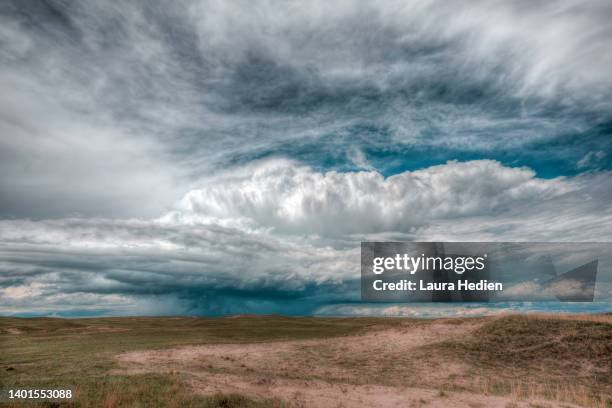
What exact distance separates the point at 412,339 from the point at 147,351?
27245 mm

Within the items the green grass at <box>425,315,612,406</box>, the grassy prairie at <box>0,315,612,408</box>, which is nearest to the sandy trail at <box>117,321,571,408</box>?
the grassy prairie at <box>0,315,612,408</box>

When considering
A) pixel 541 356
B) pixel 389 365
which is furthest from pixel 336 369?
pixel 541 356

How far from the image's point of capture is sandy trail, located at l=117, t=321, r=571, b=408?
2217 centimetres

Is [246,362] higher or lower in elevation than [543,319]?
lower

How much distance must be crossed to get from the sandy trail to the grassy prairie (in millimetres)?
108

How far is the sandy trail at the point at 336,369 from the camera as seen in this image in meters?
22.2

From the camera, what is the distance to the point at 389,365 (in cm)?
3406

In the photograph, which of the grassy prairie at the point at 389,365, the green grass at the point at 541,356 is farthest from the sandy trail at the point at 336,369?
the green grass at the point at 541,356

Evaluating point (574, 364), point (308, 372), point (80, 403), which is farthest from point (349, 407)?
point (574, 364)

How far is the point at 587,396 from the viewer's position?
949 inches

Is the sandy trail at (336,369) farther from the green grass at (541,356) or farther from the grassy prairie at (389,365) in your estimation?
the green grass at (541,356)

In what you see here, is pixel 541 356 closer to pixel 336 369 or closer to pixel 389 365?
pixel 389 365

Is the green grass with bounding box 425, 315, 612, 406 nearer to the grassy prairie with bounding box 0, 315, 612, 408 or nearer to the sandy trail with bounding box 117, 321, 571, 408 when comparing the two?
the grassy prairie with bounding box 0, 315, 612, 408

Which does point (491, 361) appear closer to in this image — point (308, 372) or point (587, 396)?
point (587, 396)
